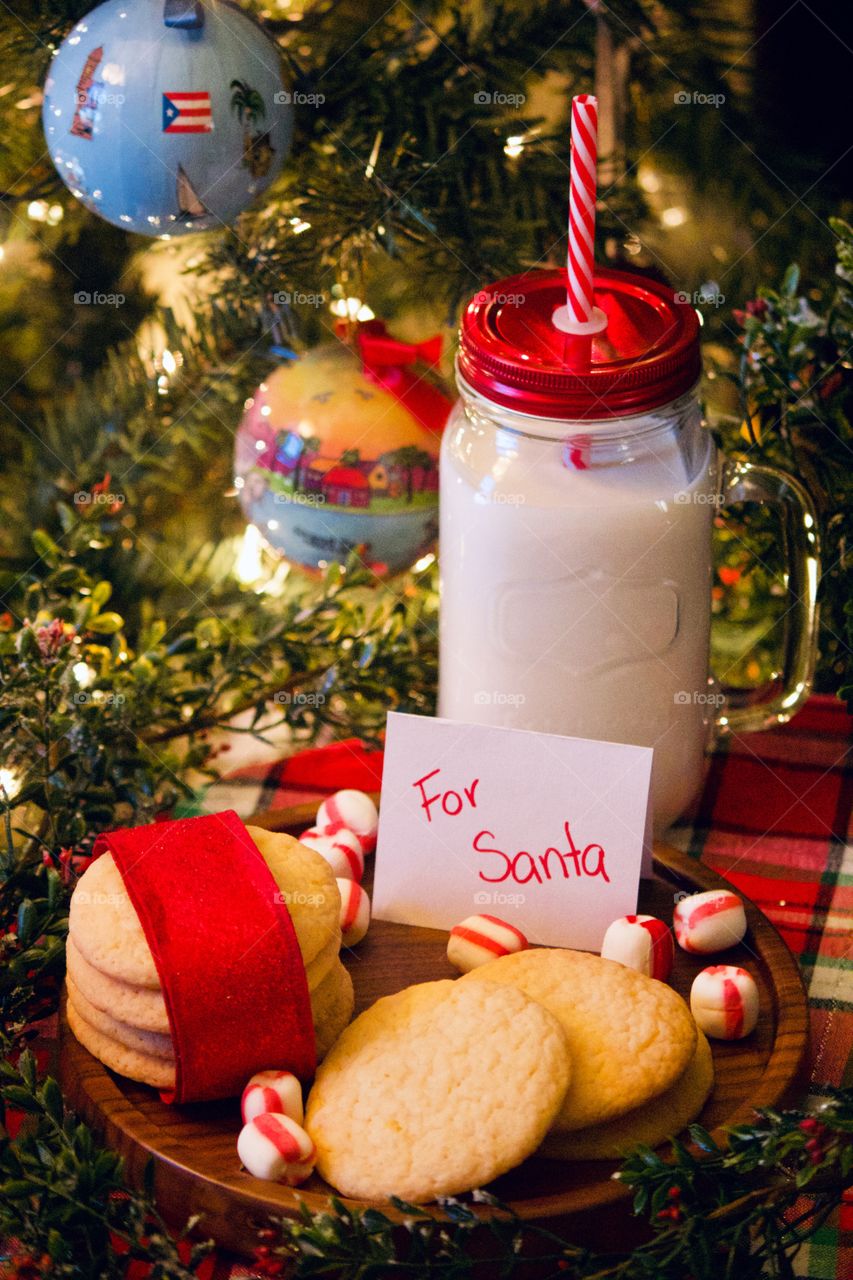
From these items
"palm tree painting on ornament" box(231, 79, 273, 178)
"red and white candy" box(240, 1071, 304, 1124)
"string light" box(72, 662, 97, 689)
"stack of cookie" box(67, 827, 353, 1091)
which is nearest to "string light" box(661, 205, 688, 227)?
"palm tree painting on ornament" box(231, 79, 273, 178)

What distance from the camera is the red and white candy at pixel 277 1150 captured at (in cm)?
77

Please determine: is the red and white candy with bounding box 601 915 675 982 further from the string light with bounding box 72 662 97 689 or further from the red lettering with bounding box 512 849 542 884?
the string light with bounding box 72 662 97 689

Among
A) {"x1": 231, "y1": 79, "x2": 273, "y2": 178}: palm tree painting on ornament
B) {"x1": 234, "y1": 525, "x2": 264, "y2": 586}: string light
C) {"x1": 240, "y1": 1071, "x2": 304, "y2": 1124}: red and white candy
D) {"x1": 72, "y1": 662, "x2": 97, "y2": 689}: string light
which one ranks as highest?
{"x1": 231, "y1": 79, "x2": 273, "y2": 178}: palm tree painting on ornament

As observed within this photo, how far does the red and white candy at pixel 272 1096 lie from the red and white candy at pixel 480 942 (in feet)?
0.58

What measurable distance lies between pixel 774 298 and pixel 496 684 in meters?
0.45

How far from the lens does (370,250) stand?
1.26 meters

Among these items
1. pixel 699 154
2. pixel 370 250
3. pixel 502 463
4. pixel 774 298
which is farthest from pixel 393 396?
pixel 699 154

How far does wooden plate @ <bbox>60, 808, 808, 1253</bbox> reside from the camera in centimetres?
76

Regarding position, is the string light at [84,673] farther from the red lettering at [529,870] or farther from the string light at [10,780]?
the red lettering at [529,870]

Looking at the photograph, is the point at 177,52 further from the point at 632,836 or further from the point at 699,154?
the point at 699,154

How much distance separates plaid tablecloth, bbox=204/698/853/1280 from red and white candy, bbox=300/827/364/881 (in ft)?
0.71

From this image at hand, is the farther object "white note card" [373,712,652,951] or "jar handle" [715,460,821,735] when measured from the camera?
"jar handle" [715,460,821,735]

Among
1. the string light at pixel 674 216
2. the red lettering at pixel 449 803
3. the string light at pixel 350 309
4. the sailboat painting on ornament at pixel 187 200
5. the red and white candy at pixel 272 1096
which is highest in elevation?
the sailboat painting on ornament at pixel 187 200

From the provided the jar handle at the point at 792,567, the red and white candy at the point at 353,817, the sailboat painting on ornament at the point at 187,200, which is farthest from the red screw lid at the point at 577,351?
the red and white candy at the point at 353,817
